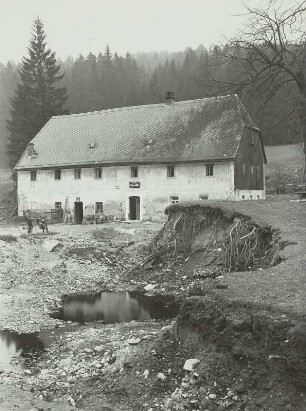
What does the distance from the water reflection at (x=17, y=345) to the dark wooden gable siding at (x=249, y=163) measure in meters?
22.7

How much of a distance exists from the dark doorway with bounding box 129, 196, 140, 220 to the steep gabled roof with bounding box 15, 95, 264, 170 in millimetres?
2997

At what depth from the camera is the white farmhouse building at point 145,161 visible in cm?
3303

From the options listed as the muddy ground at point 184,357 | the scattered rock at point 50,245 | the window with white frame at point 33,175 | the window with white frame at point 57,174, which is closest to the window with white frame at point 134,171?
the window with white frame at point 57,174

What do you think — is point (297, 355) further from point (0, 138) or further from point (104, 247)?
point (0, 138)

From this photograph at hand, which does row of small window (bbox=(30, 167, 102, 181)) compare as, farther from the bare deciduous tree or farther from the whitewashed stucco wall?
the bare deciduous tree

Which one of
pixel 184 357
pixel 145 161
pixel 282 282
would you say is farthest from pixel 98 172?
pixel 184 357

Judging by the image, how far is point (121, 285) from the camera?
61.1 ft

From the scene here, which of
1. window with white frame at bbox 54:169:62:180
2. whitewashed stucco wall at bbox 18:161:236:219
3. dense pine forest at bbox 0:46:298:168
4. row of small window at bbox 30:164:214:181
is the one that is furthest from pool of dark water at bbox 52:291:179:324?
dense pine forest at bbox 0:46:298:168

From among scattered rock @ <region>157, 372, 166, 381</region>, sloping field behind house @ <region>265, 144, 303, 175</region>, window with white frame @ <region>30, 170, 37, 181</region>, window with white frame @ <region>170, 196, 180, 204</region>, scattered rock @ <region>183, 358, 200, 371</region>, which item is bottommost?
scattered rock @ <region>157, 372, 166, 381</region>

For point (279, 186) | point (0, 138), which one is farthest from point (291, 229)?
point (0, 138)

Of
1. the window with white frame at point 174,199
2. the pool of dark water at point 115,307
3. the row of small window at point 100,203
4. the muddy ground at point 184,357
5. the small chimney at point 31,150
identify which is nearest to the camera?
the muddy ground at point 184,357

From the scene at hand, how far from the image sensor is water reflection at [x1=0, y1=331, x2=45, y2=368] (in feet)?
36.2

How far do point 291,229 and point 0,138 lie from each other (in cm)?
8168

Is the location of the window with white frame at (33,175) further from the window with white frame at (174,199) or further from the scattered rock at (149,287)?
the scattered rock at (149,287)
